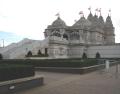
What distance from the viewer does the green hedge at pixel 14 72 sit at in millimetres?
14188

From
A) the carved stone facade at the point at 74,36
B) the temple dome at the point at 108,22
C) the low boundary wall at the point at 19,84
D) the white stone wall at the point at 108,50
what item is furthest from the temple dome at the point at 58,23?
the low boundary wall at the point at 19,84

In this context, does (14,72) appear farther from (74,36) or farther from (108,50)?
(74,36)

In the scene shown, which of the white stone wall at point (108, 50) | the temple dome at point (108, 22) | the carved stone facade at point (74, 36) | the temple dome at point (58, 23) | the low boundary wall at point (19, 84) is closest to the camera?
the low boundary wall at point (19, 84)

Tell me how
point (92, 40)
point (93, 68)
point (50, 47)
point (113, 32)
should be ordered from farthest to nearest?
point (113, 32) → point (92, 40) → point (50, 47) → point (93, 68)

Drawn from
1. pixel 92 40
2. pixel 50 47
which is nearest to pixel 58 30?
pixel 92 40

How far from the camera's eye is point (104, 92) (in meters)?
14.9

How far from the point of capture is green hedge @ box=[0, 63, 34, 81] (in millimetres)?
14188

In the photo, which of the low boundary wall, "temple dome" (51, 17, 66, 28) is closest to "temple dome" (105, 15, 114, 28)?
"temple dome" (51, 17, 66, 28)

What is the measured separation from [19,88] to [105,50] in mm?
59432

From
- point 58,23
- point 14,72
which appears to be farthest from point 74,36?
point 14,72

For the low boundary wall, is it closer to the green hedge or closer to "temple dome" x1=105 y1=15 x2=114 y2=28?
the green hedge

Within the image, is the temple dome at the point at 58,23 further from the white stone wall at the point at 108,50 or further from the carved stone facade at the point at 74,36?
the white stone wall at the point at 108,50

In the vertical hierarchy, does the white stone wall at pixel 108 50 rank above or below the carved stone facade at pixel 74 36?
below

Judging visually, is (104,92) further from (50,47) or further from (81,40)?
(81,40)
